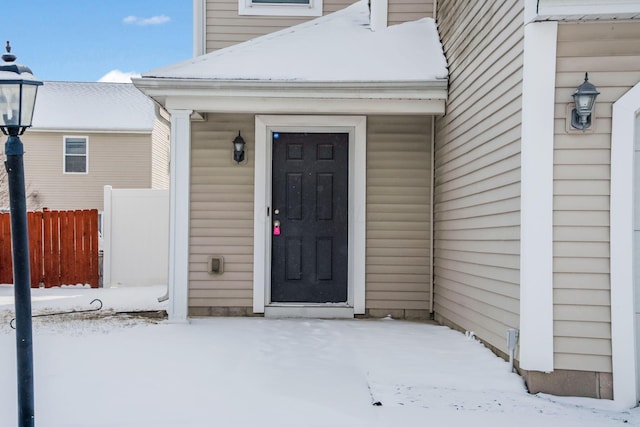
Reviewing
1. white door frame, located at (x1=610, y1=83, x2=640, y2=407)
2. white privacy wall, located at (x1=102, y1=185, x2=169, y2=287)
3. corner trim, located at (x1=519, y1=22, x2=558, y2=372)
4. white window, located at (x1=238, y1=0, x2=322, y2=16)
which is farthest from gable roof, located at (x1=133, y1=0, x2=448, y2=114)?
white privacy wall, located at (x1=102, y1=185, x2=169, y2=287)

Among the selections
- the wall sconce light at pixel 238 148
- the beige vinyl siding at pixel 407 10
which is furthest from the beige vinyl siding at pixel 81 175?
the beige vinyl siding at pixel 407 10

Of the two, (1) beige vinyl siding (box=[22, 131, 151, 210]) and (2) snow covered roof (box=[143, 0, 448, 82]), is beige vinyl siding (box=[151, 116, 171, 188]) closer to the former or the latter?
(1) beige vinyl siding (box=[22, 131, 151, 210])

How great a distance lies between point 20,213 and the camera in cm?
297

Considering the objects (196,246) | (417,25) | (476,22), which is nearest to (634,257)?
(476,22)

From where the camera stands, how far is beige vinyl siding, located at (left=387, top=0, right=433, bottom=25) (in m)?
6.65

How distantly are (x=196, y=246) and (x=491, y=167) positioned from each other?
333cm

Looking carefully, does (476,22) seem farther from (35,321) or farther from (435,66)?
(35,321)

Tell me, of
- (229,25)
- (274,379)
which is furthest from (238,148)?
(274,379)

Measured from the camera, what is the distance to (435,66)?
5.89 meters

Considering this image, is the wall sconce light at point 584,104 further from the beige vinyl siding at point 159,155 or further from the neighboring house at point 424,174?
the beige vinyl siding at point 159,155

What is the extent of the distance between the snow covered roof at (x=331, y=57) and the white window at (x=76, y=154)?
435 inches

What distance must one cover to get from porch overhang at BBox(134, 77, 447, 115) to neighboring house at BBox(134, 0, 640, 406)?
0.05 ft

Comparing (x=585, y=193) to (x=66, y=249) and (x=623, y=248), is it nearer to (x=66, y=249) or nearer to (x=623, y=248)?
(x=623, y=248)

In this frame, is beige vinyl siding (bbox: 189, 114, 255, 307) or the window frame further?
the window frame
